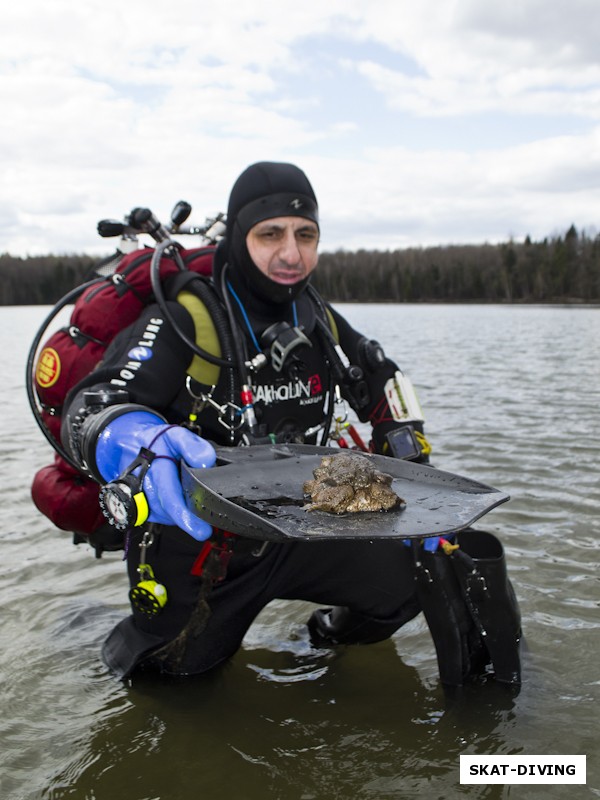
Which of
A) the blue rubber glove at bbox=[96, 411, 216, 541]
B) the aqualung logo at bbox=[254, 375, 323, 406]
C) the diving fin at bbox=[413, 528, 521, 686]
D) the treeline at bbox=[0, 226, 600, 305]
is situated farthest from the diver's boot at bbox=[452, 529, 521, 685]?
the treeline at bbox=[0, 226, 600, 305]

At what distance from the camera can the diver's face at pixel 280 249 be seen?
341 centimetres

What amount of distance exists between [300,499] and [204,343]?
952mm

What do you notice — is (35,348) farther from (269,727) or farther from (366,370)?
(269,727)

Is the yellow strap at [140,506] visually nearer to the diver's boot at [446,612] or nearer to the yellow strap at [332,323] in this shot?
the diver's boot at [446,612]

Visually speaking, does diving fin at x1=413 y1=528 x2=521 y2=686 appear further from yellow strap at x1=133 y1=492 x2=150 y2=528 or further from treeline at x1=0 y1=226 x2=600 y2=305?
treeline at x1=0 y1=226 x2=600 y2=305

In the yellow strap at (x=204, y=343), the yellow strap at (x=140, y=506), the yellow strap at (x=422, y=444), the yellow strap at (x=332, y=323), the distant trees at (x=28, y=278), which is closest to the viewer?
the yellow strap at (x=140, y=506)

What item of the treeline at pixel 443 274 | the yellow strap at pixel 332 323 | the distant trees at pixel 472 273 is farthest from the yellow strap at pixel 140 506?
the distant trees at pixel 472 273

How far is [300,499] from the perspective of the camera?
2639 millimetres

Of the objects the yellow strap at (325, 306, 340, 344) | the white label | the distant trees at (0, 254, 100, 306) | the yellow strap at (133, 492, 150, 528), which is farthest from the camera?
the distant trees at (0, 254, 100, 306)

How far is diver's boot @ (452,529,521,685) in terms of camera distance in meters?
3.05

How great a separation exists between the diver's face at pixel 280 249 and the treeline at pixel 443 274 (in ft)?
274

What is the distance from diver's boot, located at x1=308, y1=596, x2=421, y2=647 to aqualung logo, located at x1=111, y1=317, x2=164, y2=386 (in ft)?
5.25

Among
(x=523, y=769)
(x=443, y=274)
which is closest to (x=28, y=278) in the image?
(x=443, y=274)

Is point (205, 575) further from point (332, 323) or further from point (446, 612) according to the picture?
point (332, 323)
